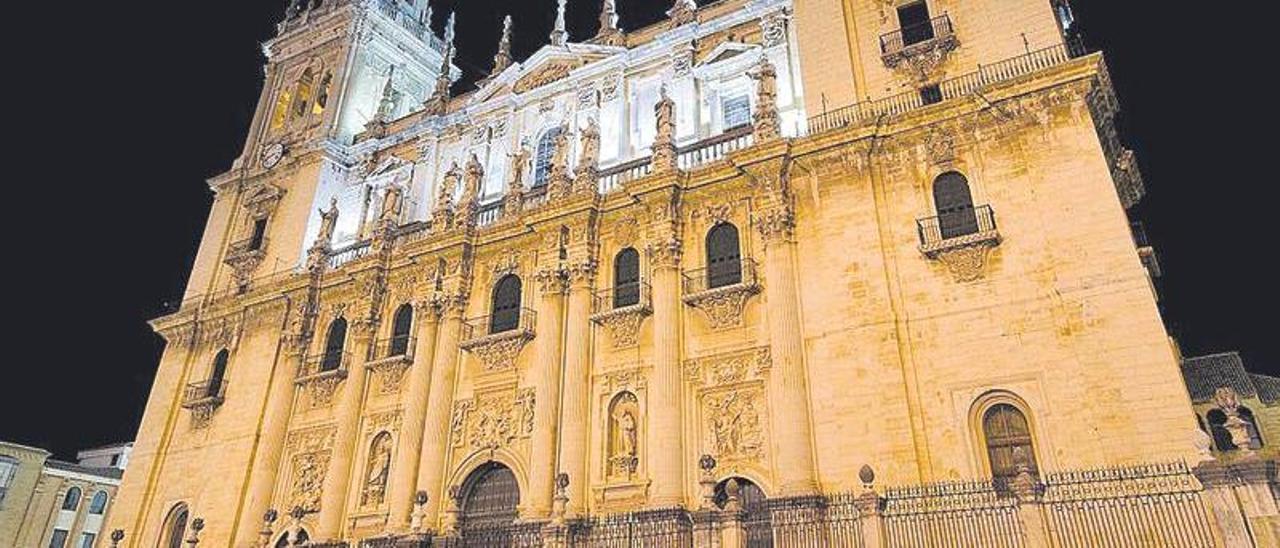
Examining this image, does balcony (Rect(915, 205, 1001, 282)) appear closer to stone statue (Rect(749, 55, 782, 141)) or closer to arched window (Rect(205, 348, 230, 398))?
stone statue (Rect(749, 55, 782, 141))

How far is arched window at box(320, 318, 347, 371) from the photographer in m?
22.9

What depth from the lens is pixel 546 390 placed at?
60.2 ft

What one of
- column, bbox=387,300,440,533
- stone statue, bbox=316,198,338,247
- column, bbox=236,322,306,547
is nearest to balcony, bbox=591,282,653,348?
column, bbox=387,300,440,533

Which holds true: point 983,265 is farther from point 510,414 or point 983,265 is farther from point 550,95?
point 550,95

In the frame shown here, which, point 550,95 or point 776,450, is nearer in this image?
point 776,450

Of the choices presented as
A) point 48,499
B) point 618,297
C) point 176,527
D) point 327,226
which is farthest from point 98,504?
point 618,297

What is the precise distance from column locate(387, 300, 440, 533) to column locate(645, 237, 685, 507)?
6.34 meters

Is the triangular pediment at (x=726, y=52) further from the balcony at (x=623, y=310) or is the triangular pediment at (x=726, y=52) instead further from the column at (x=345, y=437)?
the column at (x=345, y=437)

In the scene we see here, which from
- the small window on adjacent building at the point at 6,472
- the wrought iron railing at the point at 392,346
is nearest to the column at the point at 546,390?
the wrought iron railing at the point at 392,346

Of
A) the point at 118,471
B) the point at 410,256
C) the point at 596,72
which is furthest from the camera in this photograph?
the point at 118,471

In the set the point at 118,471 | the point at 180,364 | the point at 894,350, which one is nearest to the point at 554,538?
the point at 894,350

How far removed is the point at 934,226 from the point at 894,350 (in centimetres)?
284

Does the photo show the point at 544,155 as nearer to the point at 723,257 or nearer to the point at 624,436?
the point at 723,257

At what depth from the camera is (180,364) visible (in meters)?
26.0
